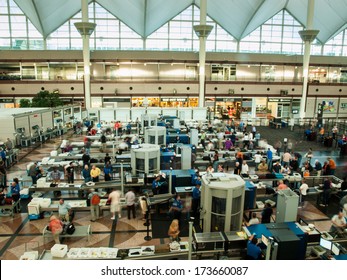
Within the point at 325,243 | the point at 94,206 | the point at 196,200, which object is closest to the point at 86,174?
the point at 94,206

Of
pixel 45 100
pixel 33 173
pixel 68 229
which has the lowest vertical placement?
pixel 68 229

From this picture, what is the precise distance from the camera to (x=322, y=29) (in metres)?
44.9

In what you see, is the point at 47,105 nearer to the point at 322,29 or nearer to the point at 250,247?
the point at 250,247

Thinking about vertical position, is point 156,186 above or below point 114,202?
above

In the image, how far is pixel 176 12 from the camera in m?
40.9

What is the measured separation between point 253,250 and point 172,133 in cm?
1648

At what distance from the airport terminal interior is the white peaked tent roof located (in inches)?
6.8

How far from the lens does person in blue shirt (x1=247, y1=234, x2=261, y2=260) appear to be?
325 inches

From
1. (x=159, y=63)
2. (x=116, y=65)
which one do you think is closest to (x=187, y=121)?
(x=159, y=63)

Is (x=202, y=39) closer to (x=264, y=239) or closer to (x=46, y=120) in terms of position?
(x=46, y=120)

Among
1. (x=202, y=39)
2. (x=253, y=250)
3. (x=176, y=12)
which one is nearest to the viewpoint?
(x=253, y=250)

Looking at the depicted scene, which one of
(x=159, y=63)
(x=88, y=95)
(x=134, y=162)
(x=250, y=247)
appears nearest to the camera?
(x=250, y=247)

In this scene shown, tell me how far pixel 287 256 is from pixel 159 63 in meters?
33.1

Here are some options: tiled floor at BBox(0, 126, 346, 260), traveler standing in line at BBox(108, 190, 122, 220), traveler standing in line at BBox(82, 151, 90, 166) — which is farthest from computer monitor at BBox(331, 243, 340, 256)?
traveler standing in line at BBox(82, 151, 90, 166)
